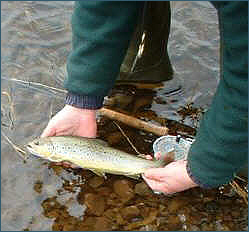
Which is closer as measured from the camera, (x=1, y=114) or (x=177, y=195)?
(x=177, y=195)

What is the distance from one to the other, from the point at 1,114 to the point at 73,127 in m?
0.76

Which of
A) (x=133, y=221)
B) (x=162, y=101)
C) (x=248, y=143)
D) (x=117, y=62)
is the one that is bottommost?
(x=133, y=221)

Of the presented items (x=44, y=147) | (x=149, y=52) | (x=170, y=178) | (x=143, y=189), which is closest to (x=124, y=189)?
(x=143, y=189)

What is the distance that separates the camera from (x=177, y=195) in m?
3.05

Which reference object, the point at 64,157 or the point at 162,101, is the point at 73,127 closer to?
the point at 64,157

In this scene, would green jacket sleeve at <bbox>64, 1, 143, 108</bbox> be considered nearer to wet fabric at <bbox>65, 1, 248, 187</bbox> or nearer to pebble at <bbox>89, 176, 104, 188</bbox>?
wet fabric at <bbox>65, 1, 248, 187</bbox>

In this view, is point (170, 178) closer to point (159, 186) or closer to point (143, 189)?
point (159, 186)

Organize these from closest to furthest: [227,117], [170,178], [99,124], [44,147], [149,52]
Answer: [227,117]
[170,178]
[44,147]
[99,124]
[149,52]

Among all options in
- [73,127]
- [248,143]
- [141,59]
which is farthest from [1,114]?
[248,143]

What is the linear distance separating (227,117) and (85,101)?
80 centimetres

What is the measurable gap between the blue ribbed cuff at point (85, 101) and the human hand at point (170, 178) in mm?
439

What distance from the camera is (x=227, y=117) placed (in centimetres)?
237

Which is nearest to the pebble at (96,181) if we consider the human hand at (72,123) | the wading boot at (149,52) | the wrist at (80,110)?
the human hand at (72,123)

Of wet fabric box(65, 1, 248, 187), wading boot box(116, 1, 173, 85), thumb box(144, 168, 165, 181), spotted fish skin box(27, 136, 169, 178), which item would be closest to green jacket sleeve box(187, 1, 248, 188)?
wet fabric box(65, 1, 248, 187)
